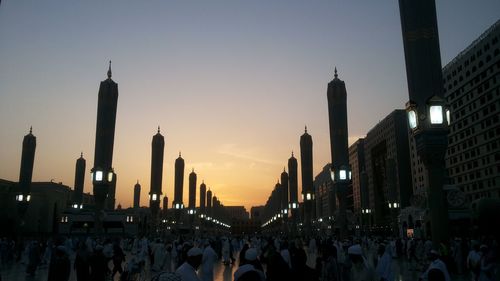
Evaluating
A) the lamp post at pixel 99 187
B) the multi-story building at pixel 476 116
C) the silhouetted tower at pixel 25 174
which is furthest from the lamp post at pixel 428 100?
the multi-story building at pixel 476 116

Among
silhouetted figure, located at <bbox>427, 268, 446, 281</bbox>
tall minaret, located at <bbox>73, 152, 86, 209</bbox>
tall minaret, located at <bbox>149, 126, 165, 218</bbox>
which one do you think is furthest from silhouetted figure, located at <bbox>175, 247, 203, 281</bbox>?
tall minaret, located at <bbox>73, 152, 86, 209</bbox>

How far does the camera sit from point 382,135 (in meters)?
131

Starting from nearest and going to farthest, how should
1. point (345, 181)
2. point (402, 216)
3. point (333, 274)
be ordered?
point (333, 274), point (345, 181), point (402, 216)

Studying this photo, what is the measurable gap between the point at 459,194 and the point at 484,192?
221ft

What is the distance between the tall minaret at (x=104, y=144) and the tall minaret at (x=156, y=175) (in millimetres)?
13532

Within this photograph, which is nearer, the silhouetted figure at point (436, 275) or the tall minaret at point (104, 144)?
the silhouetted figure at point (436, 275)

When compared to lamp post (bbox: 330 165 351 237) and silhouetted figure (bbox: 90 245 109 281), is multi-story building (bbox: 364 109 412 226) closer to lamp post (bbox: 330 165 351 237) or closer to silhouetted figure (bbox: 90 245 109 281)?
lamp post (bbox: 330 165 351 237)

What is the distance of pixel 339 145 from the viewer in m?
30.9

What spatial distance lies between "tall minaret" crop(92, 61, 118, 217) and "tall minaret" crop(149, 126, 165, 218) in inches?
533

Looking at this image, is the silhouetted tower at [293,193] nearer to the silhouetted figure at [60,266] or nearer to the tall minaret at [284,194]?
the tall minaret at [284,194]

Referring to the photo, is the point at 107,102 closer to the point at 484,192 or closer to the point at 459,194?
the point at 459,194

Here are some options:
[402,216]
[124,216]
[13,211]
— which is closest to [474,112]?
[402,216]

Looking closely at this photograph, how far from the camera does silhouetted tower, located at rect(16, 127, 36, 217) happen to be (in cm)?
4109

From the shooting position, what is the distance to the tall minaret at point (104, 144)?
27953mm
